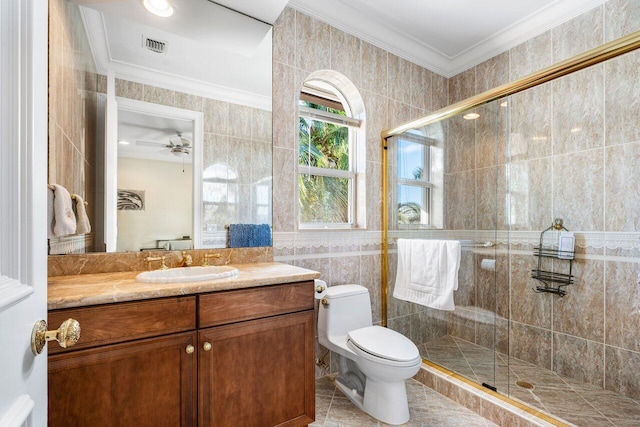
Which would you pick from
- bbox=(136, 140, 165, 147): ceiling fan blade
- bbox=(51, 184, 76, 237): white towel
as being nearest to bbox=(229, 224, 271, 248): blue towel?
bbox=(136, 140, 165, 147): ceiling fan blade

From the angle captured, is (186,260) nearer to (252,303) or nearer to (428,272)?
(252,303)

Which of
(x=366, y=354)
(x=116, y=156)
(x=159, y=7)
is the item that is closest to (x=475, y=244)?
(x=366, y=354)

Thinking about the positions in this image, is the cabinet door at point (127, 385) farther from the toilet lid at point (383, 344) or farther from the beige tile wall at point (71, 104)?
the toilet lid at point (383, 344)

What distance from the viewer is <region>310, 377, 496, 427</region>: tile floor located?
181cm

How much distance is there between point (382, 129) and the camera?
267 centimetres

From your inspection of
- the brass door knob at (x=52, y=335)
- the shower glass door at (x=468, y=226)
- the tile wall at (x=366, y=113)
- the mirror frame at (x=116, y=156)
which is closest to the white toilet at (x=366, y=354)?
the tile wall at (x=366, y=113)

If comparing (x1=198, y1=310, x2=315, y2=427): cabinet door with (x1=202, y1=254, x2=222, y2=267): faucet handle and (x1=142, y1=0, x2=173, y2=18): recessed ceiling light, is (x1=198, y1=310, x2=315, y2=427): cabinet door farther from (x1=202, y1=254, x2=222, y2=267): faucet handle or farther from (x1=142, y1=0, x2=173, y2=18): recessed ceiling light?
(x1=142, y1=0, x2=173, y2=18): recessed ceiling light

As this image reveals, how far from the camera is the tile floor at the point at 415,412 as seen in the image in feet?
5.94

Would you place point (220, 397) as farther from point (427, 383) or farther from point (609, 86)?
point (609, 86)

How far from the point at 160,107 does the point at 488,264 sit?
216cm

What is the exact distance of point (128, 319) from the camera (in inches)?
47.0

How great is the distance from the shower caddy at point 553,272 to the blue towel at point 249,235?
6.51 feet

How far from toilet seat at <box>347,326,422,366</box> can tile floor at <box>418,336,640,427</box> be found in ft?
1.65

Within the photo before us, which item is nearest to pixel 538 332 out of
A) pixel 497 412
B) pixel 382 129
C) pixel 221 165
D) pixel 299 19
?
pixel 497 412
